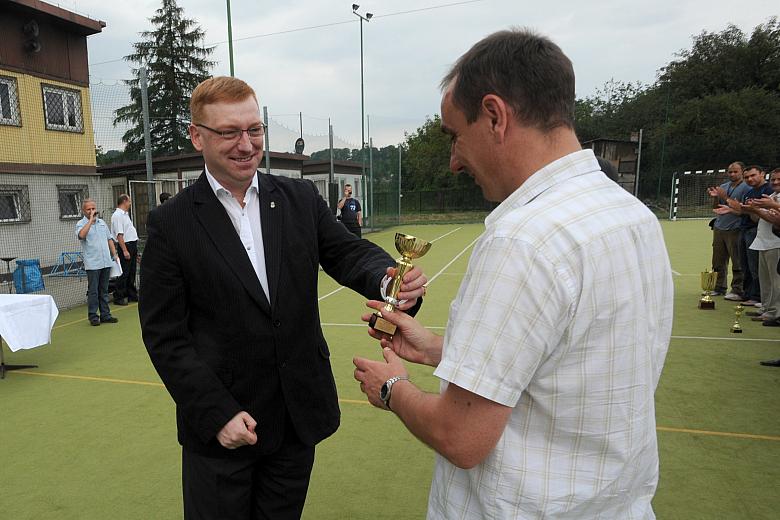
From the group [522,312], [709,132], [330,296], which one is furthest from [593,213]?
[709,132]

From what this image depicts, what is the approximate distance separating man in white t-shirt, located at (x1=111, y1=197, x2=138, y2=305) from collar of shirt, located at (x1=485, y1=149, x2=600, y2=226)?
336 inches

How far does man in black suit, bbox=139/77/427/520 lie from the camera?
1.70 meters

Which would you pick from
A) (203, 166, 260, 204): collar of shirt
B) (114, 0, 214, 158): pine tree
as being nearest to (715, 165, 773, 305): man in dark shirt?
(203, 166, 260, 204): collar of shirt

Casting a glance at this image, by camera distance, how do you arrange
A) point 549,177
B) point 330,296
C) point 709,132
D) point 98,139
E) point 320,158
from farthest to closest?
1. point 709,132
2. point 320,158
3. point 98,139
4. point 330,296
5. point 549,177

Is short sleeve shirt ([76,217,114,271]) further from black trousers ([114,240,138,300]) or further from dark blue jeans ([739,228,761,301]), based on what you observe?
dark blue jeans ([739,228,761,301])

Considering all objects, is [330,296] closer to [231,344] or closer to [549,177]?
[231,344]

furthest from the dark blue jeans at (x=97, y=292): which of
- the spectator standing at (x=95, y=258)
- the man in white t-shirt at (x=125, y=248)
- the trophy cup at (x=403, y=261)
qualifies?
the trophy cup at (x=403, y=261)

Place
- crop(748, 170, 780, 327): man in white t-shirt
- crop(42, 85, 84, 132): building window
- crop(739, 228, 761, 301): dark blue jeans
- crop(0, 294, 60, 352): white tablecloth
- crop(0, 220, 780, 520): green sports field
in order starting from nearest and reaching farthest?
crop(0, 220, 780, 520): green sports field < crop(0, 294, 60, 352): white tablecloth < crop(748, 170, 780, 327): man in white t-shirt < crop(739, 228, 761, 301): dark blue jeans < crop(42, 85, 84, 132): building window

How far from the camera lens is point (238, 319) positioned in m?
1.74

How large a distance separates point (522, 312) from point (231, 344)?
1.11m

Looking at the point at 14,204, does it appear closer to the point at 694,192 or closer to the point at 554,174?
the point at 554,174

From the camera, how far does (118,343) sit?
6559 millimetres

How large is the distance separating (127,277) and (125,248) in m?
0.72

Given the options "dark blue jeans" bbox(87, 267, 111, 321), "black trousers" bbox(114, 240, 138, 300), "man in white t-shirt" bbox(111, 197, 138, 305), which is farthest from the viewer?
"black trousers" bbox(114, 240, 138, 300)
